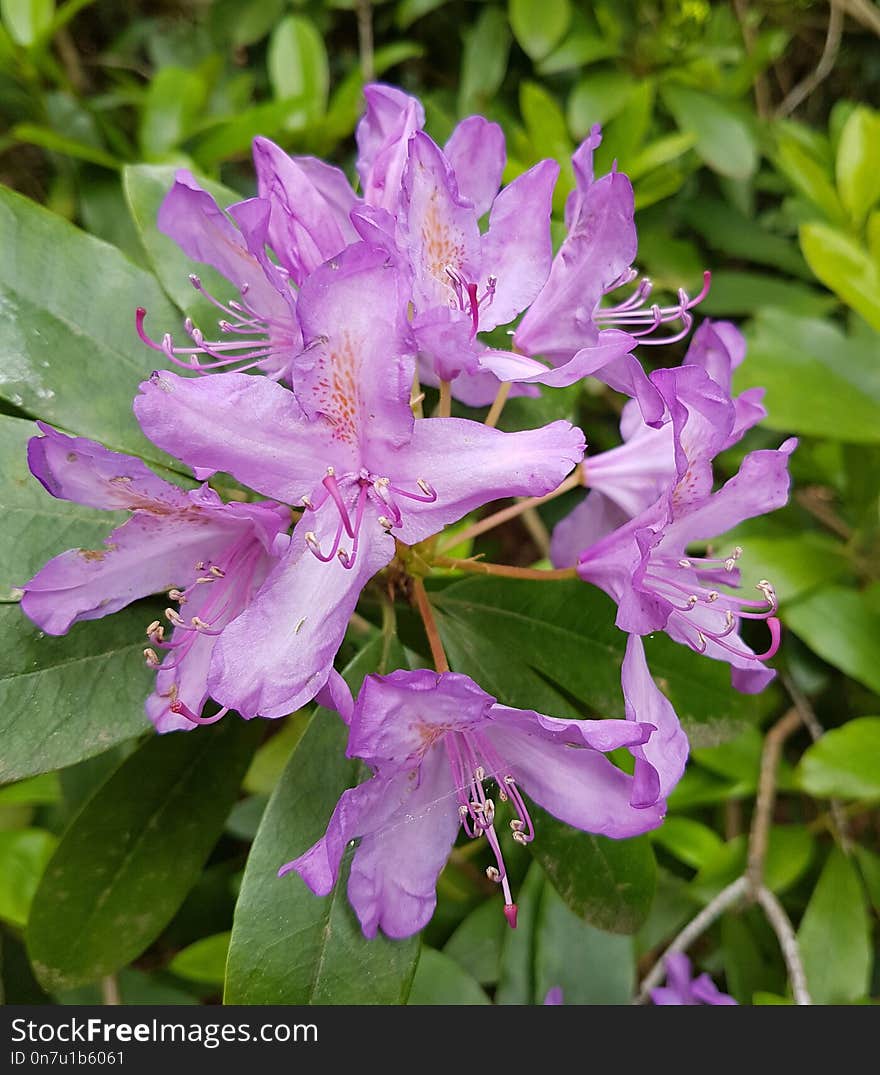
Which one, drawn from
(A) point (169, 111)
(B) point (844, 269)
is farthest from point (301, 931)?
(A) point (169, 111)

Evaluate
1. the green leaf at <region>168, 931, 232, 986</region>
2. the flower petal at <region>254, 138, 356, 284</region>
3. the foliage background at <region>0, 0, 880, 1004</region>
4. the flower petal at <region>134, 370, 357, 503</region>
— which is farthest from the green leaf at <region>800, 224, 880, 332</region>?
the green leaf at <region>168, 931, 232, 986</region>

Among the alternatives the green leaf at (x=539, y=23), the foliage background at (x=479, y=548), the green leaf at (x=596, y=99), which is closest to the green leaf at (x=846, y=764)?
the foliage background at (x=479, y=548)

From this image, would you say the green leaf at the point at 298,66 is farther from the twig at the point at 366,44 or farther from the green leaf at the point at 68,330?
the green leaf at the point at 68,330

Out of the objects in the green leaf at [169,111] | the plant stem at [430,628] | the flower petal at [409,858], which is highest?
the green leaf at [169,111]

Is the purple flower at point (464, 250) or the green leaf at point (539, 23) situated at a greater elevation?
the purple flower at point (464, 250)

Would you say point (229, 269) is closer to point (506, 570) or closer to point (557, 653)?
point (506, 570)

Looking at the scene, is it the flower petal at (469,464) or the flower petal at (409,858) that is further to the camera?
the flower petal at (409,858)

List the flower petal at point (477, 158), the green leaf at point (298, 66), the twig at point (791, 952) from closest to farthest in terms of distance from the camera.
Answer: the flower petal at point (477, 158)
the twig at point (791, 952)
the green leaf at point (298, 66)
